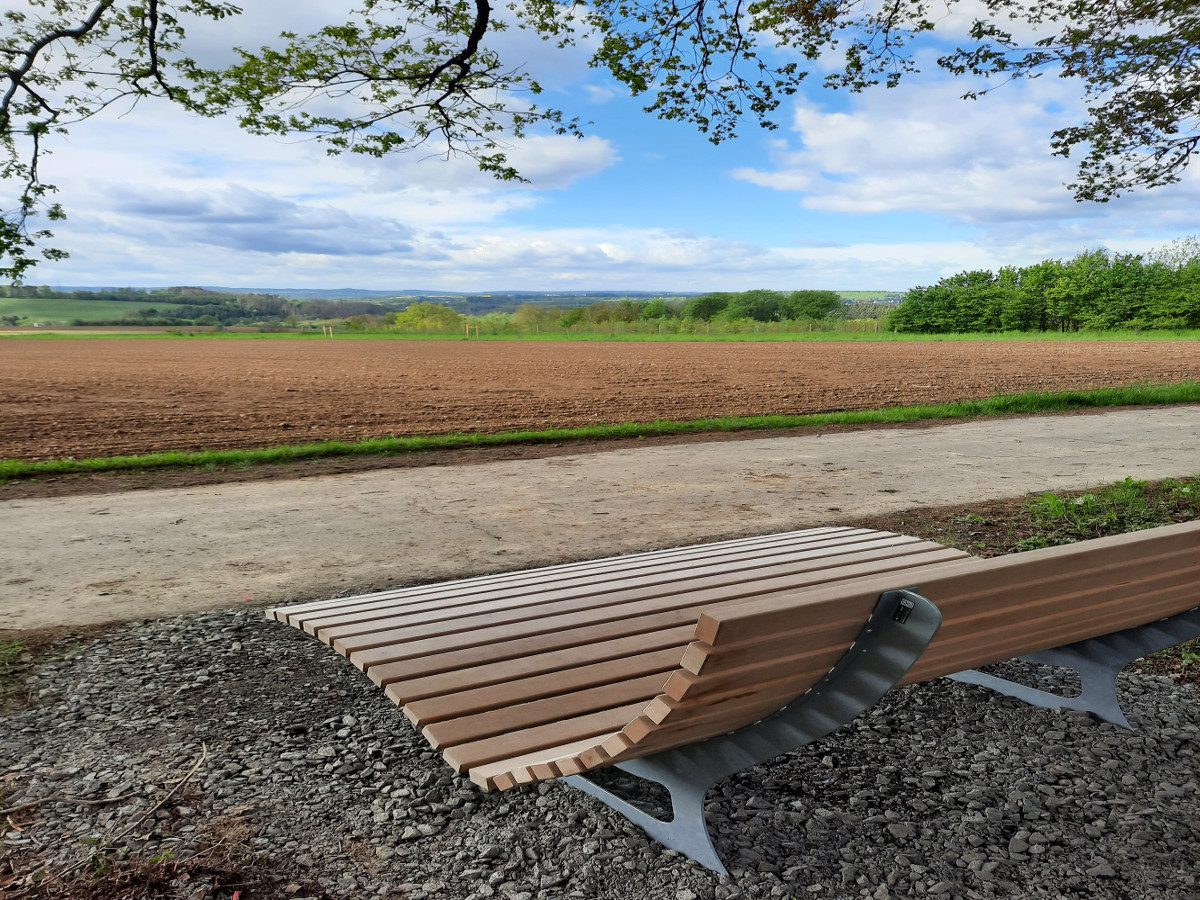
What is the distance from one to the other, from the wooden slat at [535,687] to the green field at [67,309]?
3934 inches

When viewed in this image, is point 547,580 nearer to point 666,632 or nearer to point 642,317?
point 666,632

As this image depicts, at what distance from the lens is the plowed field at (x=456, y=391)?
1375cm

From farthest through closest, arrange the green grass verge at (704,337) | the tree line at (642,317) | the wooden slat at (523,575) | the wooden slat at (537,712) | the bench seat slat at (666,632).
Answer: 1. the tree line at (642,317)
2. the green grass verge at (704,337)
3. the wooden slat at (523,575)
4. the wooden slat at (537,712)
5. the bench seat slat at (666,632)

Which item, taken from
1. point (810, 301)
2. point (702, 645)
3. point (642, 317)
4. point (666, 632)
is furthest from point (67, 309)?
point (702, 645)

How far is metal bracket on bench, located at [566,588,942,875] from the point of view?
1862 mm

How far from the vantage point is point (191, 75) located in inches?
327

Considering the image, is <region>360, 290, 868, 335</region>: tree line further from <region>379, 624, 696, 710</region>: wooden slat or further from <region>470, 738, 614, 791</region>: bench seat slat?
<region>470, 738, 614, 791</region>: bench seat slat

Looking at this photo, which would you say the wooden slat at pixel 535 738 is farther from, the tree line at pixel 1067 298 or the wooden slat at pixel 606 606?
the tree line at pixel 1067 298

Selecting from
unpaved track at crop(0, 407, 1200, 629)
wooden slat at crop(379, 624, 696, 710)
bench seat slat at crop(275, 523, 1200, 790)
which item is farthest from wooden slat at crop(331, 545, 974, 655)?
unpaved track at crop(0, 407, 1200, 629)

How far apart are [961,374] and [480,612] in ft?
86.4

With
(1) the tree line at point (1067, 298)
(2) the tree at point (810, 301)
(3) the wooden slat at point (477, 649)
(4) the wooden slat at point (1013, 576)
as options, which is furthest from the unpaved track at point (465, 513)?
(2) the tree at point (810, 301)

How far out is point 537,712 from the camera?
7.53 feet

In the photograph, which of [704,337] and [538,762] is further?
[704,337]

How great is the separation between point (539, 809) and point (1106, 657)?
2.23 metres
